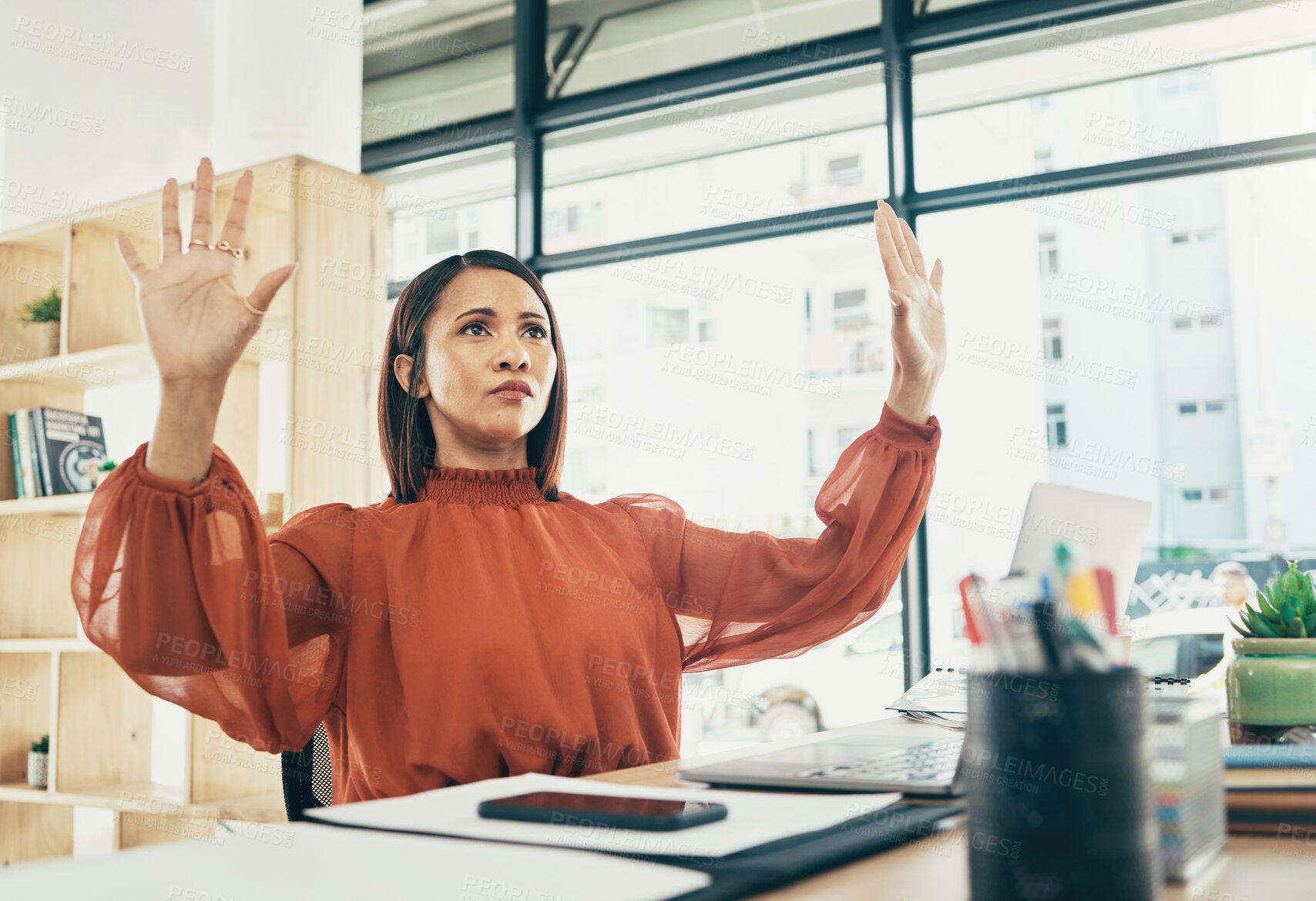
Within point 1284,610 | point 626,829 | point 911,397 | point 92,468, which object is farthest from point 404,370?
point 92,468

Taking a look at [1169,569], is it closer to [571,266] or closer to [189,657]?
[571,266]

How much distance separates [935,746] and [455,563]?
0.62 metres

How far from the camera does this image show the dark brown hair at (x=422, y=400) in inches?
58.9

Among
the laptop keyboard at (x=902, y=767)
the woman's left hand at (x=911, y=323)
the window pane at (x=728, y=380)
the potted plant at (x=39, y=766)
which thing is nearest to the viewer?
the laptop keyboard at (x=902, y=767)

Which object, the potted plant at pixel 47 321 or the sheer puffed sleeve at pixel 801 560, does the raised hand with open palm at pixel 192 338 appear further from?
the potted plant at pixel 47 321

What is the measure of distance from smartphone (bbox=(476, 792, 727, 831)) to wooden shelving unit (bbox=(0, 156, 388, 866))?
2.16m

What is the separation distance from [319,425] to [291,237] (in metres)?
Answer: 0.49

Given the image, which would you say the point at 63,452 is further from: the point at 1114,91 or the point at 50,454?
the point at 1114,91

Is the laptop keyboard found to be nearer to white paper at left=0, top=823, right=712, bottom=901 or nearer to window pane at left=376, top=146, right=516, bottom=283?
white paper at left=0, top=823, right=712, bottom=901

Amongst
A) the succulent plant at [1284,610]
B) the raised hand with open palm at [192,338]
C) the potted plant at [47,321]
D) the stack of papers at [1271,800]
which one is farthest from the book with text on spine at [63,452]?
the stack of papers at [1271,800]

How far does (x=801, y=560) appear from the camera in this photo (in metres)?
1.42

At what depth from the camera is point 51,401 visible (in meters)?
3.33

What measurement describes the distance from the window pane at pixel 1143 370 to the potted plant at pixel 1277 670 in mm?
1752

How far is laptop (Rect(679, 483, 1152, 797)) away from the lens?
0.77 meters
